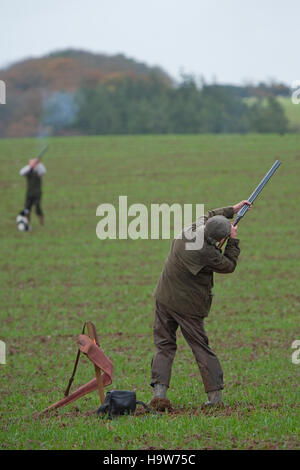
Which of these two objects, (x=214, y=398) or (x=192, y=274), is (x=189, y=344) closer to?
(x=214, y=398)

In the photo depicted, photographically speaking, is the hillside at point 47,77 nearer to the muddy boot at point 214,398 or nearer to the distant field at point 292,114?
the distant field at point 292,114

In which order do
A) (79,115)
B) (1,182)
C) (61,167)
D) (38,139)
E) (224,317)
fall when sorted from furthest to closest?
(79,115) → (38,139) → (61,167) → (1,182) → (224,317)

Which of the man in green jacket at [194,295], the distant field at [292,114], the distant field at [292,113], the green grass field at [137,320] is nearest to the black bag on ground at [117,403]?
the green grass field at [137,320]

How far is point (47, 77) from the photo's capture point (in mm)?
67062

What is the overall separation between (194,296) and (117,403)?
4.41 feet

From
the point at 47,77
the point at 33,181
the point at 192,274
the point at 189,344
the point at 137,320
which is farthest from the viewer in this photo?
the point at 47,77

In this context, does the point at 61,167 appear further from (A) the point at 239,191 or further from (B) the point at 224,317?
(B) the point at 224,317

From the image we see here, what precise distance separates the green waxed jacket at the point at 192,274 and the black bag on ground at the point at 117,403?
41.0 inches

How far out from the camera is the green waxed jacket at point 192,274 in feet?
25.4

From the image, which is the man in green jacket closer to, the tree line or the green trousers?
the green trousers

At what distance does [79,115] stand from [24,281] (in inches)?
2290

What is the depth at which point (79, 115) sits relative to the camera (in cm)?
7444

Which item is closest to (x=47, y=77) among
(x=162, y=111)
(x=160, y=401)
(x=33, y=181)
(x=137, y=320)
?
(x=162, y=111)

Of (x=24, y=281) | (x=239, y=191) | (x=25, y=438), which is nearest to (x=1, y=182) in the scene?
(x=239, y=191)
